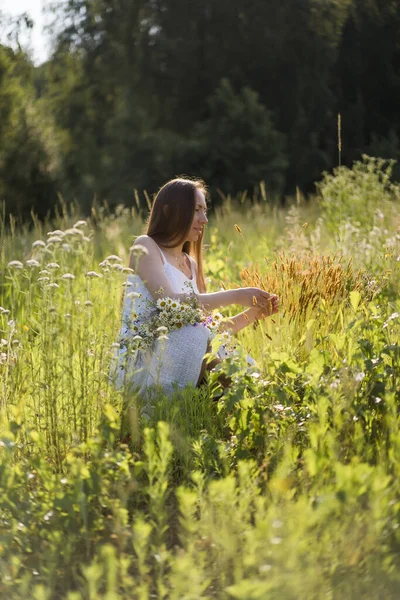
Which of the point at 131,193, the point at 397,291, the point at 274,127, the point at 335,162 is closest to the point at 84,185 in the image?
the point at 131,193

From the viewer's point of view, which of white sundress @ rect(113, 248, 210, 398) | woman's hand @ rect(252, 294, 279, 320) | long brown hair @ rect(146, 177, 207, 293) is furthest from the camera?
long brown hair @ rect(146, 177, 207, 293)

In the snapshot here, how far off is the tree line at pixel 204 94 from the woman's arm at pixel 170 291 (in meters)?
13.7

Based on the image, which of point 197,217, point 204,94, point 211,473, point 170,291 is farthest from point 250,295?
point 204,94

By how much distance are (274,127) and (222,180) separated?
90.9 inches

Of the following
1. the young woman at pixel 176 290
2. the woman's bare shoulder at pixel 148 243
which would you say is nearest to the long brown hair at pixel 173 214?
the young woman at pixel 176 290

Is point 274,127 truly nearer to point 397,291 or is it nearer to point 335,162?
point 335,162

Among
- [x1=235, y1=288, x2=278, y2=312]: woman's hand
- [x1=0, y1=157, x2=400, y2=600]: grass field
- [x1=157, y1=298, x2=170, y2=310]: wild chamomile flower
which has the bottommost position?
[x1=0, y1=157, x2=400, y2=600]: grass field

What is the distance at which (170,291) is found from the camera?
11.2 feet

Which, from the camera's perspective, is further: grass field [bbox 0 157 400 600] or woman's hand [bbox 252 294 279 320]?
woman's hand [bbox 252 294 279 320]

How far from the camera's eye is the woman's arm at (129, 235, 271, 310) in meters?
3.35

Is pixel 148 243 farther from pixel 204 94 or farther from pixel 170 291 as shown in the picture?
pixel 204 94

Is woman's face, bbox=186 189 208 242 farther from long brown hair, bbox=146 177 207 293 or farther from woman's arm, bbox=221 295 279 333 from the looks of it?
woman's arm, bbox=221 295 279 333

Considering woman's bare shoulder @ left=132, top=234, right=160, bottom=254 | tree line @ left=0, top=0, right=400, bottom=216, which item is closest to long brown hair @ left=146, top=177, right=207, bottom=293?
woman's bare shoulder @ left=132, top=234, right=160, bottom=254

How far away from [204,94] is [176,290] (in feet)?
51.5
